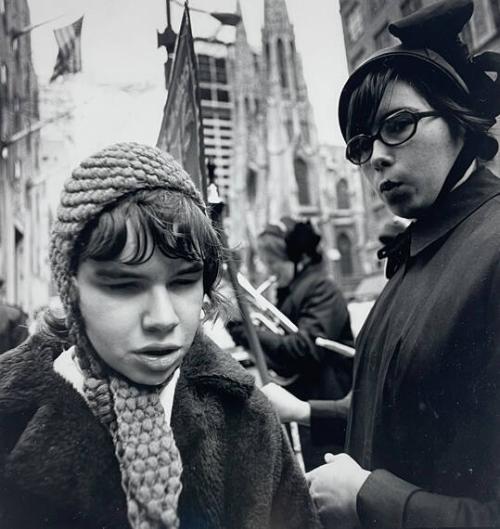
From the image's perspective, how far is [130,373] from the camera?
759mm

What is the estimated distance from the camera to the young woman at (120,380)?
734mm

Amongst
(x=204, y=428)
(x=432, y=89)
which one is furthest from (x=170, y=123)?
(x=204, y=428)

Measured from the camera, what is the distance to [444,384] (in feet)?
2.46

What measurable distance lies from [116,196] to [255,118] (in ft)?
2.86

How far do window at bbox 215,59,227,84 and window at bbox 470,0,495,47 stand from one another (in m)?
0.61

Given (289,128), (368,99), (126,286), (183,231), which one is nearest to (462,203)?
(368,99)

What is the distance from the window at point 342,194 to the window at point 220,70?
82cm

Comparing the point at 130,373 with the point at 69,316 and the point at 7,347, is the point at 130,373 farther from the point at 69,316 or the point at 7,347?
the point at 7,347

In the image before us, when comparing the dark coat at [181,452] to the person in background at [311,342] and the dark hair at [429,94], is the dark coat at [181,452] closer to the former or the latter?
the dark hair at [429,94]

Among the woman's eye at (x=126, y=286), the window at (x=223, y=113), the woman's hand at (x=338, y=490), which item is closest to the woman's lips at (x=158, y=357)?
the woman's eye at (x=126, y=286)

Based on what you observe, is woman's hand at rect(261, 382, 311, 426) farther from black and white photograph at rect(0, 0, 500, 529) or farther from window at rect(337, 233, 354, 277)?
window at rect(337, 233, 354, 277)

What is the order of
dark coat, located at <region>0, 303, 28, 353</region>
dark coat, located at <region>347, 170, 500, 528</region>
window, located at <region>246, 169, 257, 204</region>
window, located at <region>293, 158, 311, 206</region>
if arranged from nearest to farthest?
Result: 1. dark coat, located at <region>347, 170, 500, 528</region>
2. dark coat, located at <region>0, 303, 28, 353</region>
3. window, located at <region>293, 158, 311, 206</region>
4. window, located at <region>246, 169, 257, 204</region>

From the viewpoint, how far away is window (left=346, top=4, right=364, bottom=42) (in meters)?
1.06

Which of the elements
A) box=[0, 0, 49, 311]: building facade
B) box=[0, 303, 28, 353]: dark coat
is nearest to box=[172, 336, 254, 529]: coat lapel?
box=[0, 303, 28, 353]: dark coat
